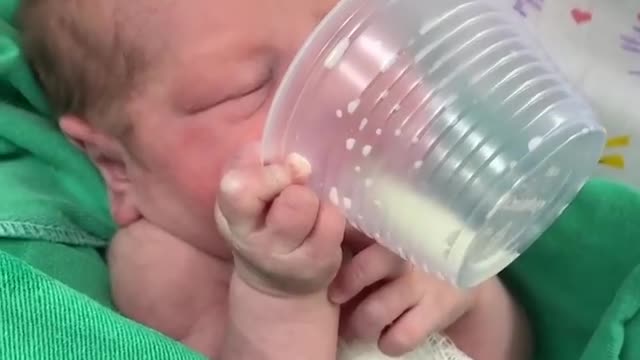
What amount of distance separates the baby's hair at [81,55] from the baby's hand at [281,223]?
0.58ft

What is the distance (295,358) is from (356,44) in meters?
0.28

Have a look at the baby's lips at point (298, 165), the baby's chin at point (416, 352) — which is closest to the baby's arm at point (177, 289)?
the baby's chin at point (416, 352)

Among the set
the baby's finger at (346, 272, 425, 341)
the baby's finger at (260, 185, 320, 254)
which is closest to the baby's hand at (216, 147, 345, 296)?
the baby's finger at (260, 185, 320, 254)

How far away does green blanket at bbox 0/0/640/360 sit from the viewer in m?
1.01

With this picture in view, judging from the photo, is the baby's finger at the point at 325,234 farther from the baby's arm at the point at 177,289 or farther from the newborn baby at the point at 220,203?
the baby's arm at the point at 177,289

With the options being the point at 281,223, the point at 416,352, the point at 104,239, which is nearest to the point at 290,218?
the point at 281,223

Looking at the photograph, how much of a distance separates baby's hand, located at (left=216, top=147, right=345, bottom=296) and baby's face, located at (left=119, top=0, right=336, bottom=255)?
7 centimetres

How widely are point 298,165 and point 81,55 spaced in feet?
1.03

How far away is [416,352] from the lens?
0.97 m

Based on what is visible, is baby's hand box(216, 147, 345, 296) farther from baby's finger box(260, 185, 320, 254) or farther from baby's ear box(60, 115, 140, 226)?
baby's ear box(60, 115, 140, 226)

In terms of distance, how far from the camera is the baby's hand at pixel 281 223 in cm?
77

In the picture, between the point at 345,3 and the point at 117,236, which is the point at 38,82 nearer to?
the point at 117,236

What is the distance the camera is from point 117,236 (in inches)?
41.5

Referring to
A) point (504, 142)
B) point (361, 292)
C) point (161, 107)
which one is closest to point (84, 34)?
point (161, 107)
